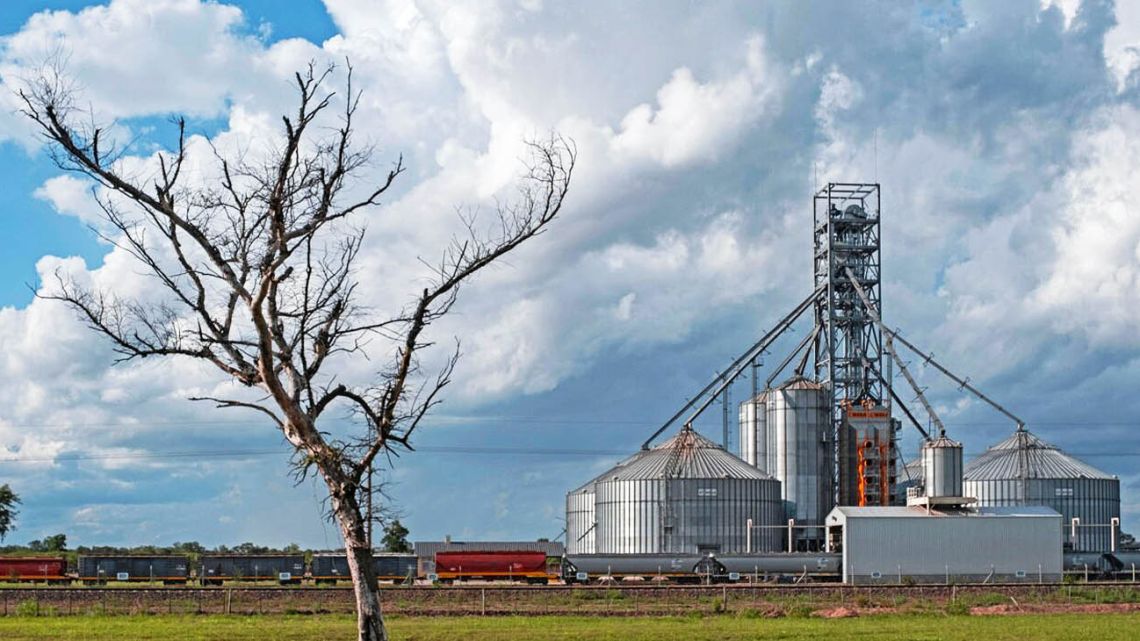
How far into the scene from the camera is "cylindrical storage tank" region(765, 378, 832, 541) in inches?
4070

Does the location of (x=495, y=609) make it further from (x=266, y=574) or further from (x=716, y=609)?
(x=266, y=574)

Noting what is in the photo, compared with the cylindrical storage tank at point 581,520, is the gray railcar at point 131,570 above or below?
below

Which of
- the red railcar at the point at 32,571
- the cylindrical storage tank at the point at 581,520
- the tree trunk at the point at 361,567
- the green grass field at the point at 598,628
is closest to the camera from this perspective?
the tree trunk at the point at 361,567

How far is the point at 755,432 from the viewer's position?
357 feet

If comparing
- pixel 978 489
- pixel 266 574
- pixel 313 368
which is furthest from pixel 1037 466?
pixel 313 368

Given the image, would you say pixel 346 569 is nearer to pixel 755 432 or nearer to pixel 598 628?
pixel 755 432

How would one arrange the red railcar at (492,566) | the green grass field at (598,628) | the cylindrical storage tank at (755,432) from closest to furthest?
1. the green grass field at (598,628)
2. the red railcar at (492,566)
3. the cylindrical storage tank at (755,432)

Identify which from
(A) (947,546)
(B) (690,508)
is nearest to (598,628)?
(A) (947,546)

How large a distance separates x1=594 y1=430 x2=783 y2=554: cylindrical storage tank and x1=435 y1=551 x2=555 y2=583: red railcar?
11.5m

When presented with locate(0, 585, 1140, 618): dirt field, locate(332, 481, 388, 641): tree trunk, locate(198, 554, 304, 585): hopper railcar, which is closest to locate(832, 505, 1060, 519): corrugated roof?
locate(0, 585, 1140, 618): dirt field

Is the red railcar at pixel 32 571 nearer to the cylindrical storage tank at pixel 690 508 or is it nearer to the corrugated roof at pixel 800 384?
the cylindrical storage tank at pixel 690 508

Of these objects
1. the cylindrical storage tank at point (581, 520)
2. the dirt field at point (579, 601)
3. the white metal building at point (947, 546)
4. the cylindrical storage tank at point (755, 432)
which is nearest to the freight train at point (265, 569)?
the cylindrical storage tank at point (581, 520)

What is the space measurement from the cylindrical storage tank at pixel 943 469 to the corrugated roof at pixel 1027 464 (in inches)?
795

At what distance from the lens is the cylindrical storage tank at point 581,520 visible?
106 m
